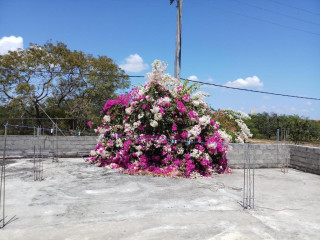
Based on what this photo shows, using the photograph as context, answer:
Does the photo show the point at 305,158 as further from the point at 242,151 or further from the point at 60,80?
the point at 60,80

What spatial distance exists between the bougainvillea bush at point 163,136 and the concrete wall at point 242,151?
3.76 feet

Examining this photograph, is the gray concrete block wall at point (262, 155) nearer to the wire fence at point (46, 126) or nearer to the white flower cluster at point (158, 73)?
the white flower cluster at point (158, 73)

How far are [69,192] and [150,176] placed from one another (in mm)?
2957

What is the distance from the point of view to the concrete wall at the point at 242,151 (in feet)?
35.1

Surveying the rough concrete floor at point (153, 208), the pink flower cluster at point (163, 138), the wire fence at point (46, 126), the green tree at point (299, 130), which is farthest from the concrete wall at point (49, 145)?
the green tree at point (299, 130)

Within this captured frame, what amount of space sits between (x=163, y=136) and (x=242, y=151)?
3820 mm

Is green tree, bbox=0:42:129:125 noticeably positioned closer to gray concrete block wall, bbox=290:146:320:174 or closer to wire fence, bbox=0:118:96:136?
wire fence, bbox=0:118:96:136

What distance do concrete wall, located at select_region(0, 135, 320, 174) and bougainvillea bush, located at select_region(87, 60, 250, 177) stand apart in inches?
45.1

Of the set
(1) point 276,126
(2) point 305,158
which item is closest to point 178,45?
(2) point 305,158

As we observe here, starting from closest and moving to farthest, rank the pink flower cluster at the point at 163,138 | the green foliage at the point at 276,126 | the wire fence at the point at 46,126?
the pink flower cluster at the point at 163,138, the wire fence at the point at 46,126, the green foliage at the point at 276,126

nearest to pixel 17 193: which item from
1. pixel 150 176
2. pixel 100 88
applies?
pixel 150 176

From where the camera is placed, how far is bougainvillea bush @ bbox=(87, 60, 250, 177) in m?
9.54

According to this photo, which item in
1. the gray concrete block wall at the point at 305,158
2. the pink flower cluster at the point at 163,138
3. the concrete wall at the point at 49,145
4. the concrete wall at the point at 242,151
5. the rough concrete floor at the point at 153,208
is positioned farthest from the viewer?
the concrete wall at the point at 49,145

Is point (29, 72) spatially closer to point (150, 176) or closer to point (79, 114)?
point (79, 114)
